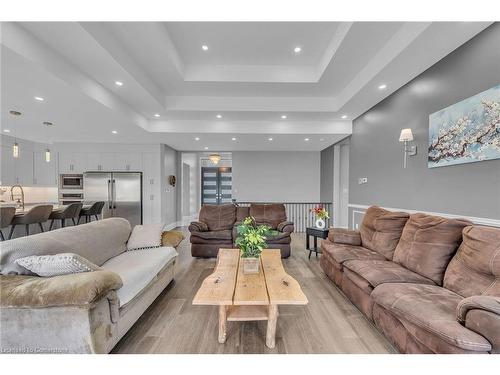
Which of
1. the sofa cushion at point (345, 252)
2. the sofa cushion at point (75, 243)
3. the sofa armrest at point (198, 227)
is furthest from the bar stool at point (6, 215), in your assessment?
the sofa cushion at point (345, 252)

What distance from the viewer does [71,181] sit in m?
6.52

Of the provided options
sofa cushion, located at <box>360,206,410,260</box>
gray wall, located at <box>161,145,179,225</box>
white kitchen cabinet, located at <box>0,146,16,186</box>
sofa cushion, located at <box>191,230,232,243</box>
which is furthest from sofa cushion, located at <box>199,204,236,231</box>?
white kitchen cabinet, located at <box>0,146,16,186</box>

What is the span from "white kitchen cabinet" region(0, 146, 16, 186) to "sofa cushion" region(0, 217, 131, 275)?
537 cm

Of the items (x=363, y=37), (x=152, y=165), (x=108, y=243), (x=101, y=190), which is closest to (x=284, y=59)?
(x=363, y=37)

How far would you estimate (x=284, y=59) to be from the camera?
3518mm

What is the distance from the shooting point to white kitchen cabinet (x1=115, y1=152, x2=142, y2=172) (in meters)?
6.57

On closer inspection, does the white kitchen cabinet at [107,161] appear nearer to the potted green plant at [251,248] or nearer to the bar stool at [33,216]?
the bar stool at [33,216]

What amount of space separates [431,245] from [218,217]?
11.8 feet

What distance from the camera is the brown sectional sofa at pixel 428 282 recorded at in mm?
1366

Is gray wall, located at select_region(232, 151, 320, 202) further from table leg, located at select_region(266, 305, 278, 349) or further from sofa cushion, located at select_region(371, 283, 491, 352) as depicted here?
table leg, located at select_region(266, 305, 278, 349)

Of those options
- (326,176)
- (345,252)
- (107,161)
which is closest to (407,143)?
(345,252)

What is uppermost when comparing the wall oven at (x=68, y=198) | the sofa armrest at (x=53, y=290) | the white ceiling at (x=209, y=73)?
the white ceiling at (x=209, y=73)

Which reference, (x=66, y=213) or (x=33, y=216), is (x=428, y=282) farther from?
A: (x=66, y=213)

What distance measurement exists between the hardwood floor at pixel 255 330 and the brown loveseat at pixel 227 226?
1375 mm
